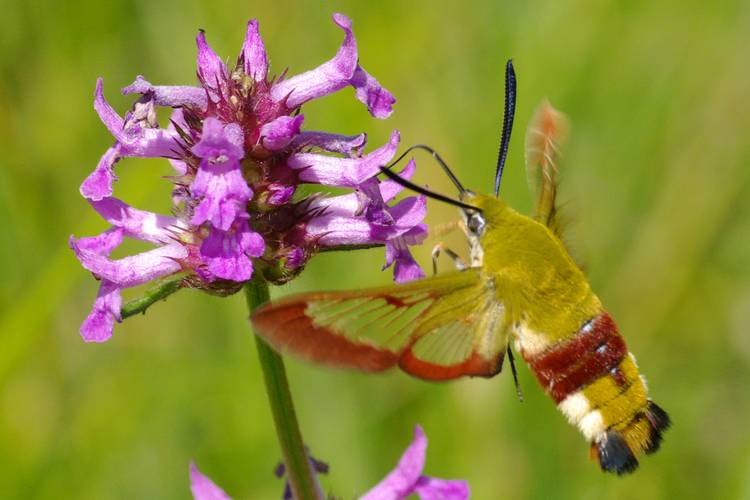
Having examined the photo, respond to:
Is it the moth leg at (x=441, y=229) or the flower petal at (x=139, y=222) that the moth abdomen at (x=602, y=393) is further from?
the flower petal at (x=139, y=222)

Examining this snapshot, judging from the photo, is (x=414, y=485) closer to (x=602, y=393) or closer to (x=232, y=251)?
(x=602, y=393)

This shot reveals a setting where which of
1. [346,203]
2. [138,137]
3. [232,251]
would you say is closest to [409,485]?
[346,203]

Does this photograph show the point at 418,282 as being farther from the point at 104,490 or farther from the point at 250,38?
the point at 104,490

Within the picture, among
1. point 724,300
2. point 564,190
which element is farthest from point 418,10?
point 564,190

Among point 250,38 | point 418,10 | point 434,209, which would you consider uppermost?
point 250,38

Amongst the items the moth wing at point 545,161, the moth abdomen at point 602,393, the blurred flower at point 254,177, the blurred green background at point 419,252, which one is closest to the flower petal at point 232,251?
the blurred flower at point 254,177

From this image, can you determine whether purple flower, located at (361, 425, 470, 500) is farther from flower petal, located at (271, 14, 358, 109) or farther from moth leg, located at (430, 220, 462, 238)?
flower petal, located at (271, 14, 358, 109)
